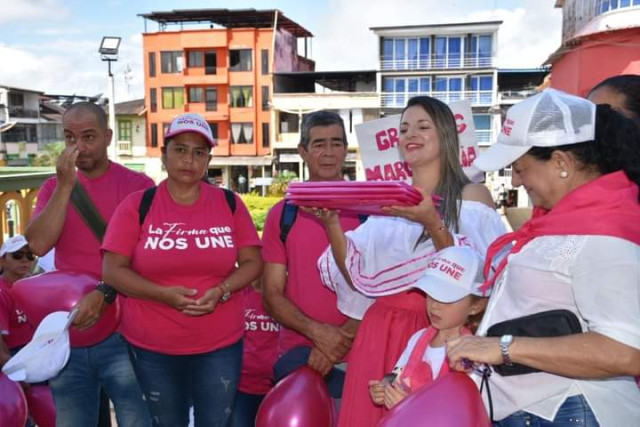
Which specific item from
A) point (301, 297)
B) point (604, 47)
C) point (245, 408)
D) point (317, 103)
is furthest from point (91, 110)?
point (317, 103)

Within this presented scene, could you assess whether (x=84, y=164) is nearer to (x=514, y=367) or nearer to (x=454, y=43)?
(x=514, y=367)

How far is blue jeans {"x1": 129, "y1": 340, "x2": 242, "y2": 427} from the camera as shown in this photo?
284cm

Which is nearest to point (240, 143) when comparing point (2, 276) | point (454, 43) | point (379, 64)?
point (379, 64)

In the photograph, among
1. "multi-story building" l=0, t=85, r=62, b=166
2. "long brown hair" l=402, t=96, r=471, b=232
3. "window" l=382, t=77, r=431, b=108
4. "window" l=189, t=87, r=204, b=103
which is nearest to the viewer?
"long brown hair" l=402, t=96, r=471, b=232

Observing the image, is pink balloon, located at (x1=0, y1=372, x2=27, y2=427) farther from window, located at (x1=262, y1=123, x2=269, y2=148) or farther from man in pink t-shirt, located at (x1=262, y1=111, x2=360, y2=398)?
window, located at (x1=262, y1=123, x2=269, y2=148)

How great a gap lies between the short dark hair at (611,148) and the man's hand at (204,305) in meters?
1.65

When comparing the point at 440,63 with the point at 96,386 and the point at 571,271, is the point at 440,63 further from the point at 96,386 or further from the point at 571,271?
the point at 571,271

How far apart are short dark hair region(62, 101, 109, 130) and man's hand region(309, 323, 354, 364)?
5.14 ft

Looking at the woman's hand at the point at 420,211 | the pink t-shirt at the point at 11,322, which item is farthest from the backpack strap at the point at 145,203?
the woman's hand at the point at 420,211

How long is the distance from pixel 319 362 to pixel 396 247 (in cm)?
75

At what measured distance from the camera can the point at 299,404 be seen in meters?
2.76

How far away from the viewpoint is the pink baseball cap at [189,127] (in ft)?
9.62

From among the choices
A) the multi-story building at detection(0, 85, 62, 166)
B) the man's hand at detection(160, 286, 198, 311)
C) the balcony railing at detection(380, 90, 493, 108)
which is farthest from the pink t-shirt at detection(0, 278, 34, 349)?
the multi-story building at detection(0, 85, 62, 166)

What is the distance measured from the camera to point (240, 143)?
133 feet
